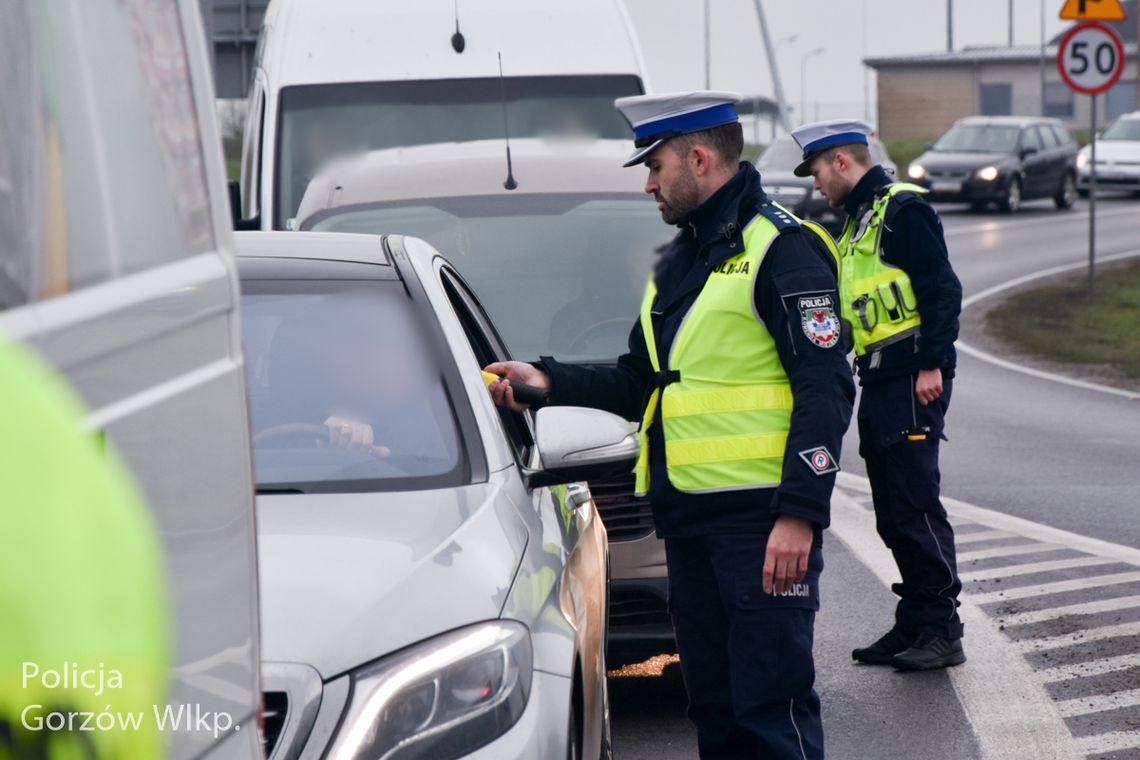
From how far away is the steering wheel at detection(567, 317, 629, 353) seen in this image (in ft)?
21.8

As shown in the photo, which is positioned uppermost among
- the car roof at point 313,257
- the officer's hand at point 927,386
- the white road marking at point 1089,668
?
the car roof at point 313,257

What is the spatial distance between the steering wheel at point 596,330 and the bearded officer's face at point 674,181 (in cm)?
231

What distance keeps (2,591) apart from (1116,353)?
646 inches

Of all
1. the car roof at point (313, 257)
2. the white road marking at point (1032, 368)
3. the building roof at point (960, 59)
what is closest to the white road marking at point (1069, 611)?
the car roof at point (313, 257)

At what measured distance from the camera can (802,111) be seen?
230 ft

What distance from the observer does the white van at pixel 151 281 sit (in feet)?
5.62

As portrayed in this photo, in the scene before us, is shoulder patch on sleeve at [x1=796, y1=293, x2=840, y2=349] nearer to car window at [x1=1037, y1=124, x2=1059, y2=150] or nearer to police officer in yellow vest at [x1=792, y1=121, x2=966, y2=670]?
police officer in yellow vest at [x1=792, y1=121, x2=966, y2=670]

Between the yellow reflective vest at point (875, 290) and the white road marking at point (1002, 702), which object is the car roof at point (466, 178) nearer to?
the yellow reflective vest at point (875, 290)

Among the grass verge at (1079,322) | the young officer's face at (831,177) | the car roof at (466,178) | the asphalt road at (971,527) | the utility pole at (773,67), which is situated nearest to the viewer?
the asphalt road at (971,527)

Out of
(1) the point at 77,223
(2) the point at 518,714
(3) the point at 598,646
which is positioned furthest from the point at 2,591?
(3) the point at 598,646

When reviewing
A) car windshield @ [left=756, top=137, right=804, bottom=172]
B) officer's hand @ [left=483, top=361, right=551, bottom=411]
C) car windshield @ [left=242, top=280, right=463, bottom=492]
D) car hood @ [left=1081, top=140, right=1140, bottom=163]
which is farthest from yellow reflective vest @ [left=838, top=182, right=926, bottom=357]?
car hood @ [left=1081, top=140, right=1140, bottom=163]

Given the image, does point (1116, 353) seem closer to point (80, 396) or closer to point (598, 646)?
point (598, 646)

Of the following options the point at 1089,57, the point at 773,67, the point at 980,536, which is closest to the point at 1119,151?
the point at 773,67

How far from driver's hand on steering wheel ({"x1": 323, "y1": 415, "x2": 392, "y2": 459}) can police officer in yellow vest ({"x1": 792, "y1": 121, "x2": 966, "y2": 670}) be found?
9.98ft
